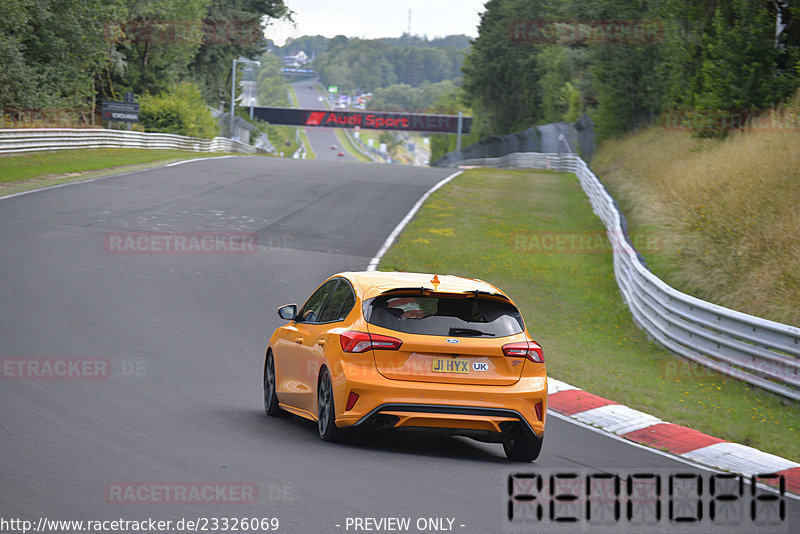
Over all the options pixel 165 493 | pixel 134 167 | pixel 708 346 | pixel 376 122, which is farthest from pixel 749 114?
pixel 376 122

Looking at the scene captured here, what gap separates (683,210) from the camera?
71.2ft

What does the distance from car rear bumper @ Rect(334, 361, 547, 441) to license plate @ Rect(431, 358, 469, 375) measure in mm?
108

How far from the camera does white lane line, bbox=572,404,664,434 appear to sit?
9.81 m

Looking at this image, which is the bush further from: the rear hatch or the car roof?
the rear hatch

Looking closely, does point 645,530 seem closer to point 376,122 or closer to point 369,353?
point 369,353

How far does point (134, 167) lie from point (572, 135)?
2630 cm

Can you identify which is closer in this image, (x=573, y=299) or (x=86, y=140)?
(x=573, y=299)

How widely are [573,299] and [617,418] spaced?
897 centimetres

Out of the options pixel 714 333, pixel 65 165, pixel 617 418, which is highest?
pixel 65 165

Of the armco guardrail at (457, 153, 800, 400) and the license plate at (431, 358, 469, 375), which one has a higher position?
the license plate at (431, 358, 469, 375)

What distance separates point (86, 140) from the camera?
129 feet

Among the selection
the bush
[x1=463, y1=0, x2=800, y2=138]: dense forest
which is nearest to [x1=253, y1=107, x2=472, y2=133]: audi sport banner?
[x1=463, y1=0, x2=800, y2=138]: dense forest

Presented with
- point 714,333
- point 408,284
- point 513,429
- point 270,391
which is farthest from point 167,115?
point 513,429

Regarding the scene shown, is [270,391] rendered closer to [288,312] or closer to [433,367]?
[288,312]
